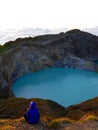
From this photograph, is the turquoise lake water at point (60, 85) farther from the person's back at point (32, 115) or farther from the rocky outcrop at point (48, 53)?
the person's back at point (32, 115)

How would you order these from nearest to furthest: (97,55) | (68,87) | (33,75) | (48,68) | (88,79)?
1. (68,87)
2. (88,79)
3. (33,75)
4. (48,68)
5. (97,55)

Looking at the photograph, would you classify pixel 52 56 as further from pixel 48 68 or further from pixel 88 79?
pixel 88 79

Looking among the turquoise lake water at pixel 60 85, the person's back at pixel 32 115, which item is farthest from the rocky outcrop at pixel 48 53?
the person's back at pixel 32 115

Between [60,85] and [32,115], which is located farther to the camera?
[60,85]

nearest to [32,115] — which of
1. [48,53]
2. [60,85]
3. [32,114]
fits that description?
[32,114]

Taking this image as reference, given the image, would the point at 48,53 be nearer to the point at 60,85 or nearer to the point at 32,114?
the point at 60,85

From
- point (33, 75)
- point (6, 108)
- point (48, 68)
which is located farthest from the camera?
point (48, 68)

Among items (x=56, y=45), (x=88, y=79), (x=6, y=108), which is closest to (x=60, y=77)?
(x=88, y=79)
